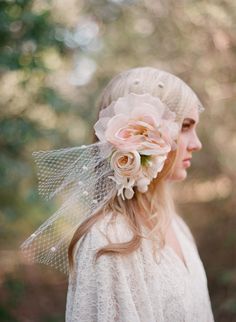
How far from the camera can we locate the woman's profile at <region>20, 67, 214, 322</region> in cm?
188

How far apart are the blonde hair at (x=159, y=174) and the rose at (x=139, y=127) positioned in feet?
0.25

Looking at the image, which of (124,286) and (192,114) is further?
(192,114)

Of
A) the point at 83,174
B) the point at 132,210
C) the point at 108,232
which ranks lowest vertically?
the point at 108,232

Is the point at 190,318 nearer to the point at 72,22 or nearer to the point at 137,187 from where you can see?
the point at 137,187

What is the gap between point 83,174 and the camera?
2.03 m

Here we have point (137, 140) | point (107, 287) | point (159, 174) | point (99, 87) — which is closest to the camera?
point (107, 287)

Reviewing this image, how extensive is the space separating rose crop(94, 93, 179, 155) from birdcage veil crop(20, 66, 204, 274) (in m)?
0.02

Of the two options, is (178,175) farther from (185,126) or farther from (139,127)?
(139,127)

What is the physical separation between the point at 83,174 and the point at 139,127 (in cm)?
26

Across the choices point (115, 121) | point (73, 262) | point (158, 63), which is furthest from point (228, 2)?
point (73, 262)

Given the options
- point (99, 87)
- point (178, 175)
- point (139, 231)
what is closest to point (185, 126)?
point (178, 175)

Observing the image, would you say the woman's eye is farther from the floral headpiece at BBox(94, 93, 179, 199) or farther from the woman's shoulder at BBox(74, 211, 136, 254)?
the woman's shoulder at BBox(74, 211, 136, 254)

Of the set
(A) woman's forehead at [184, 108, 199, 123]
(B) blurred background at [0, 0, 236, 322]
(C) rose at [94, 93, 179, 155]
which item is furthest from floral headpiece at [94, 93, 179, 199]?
(B) blurred background at [0, 0, 236, 322]

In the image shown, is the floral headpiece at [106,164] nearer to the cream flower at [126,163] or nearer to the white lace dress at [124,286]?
the cream flower at [126,163]
